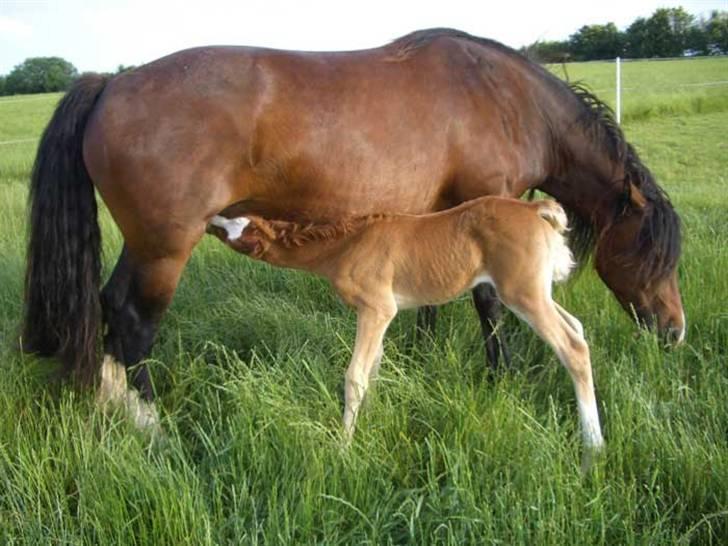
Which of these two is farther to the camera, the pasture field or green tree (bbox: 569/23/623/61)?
green tree (bbox: 569/23/623/61)

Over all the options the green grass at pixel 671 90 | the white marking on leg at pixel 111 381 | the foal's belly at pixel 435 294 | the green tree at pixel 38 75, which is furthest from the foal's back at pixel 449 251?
the green tree at pixel 38 75

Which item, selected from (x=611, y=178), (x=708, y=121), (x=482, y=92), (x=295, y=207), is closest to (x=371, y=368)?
(x=295, y=207)

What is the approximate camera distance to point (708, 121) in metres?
17.0

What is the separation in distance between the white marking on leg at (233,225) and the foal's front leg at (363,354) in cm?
67

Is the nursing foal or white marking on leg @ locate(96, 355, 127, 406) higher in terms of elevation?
the nursing foal

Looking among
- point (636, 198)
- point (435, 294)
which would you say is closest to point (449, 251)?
point (435, 294)

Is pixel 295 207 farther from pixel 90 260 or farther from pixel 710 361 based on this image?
pixel 710 361

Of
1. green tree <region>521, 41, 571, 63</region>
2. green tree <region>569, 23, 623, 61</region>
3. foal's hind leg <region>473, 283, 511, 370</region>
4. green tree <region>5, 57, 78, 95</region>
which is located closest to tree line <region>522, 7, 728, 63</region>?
green tree <region>569, 23, 623, 61</region>

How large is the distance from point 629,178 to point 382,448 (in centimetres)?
231

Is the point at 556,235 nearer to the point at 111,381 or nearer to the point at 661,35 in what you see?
the point at 111,381

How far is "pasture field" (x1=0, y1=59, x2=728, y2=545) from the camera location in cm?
234

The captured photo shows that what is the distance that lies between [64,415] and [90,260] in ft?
3.00

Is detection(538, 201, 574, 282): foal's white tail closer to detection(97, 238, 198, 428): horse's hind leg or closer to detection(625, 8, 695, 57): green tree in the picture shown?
detection(97, 238, 198, 428): horse's hind leg

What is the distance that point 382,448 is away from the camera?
2793mm
